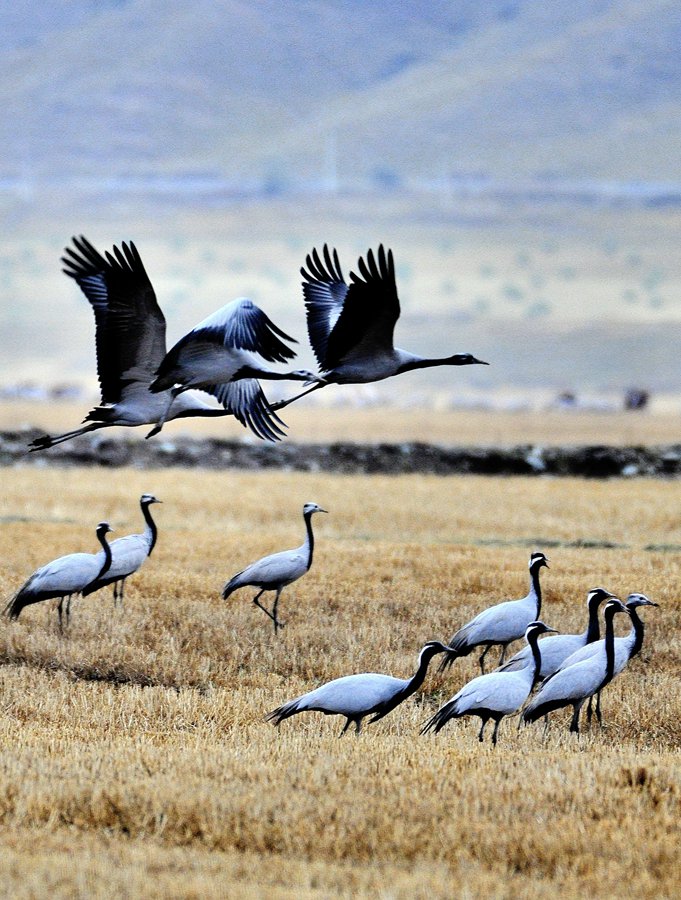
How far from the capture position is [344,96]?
15588 cm

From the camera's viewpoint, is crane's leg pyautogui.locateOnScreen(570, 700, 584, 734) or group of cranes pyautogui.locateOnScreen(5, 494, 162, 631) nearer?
crane's leg pyautogui.locateOnScreen(570, 700, 584, 734)

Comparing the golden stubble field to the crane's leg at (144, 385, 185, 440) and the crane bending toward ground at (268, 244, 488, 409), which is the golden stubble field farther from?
the crane bending toward ground at (268, 244, 488, 409)

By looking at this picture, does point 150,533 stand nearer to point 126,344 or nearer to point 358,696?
point 126,344

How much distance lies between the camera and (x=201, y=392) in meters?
13.1

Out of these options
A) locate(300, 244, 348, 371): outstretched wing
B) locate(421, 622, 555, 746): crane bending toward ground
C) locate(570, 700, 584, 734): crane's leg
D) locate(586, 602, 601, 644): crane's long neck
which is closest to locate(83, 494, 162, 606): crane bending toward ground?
locate(300, 244, 348, 371): outstretched wing

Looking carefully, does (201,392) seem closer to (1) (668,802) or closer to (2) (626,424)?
(1) (668,802)

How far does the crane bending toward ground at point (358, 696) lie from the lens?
36.3 feet

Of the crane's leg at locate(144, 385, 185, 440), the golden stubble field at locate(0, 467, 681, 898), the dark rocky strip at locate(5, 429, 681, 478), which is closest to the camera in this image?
the golden stubble field at locate(0, 467, 681, 898)

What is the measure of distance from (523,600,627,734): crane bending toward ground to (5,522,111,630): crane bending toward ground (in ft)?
16.5

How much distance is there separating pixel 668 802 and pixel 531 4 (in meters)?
174

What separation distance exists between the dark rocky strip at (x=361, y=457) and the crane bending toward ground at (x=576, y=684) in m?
21.0

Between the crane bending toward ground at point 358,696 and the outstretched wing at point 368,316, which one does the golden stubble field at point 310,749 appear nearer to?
the crane bending toward ground at point 358,696

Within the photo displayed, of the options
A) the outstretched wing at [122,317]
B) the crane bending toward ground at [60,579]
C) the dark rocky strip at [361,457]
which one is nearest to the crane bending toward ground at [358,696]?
the outstretched wing at [122,317]

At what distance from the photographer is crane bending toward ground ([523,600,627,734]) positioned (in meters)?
11.5
